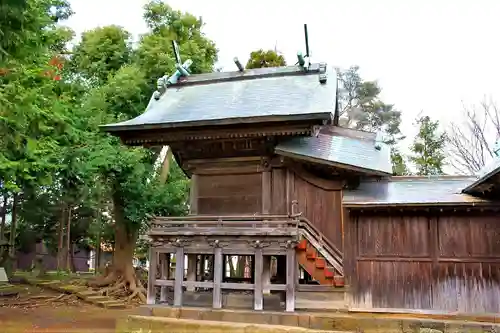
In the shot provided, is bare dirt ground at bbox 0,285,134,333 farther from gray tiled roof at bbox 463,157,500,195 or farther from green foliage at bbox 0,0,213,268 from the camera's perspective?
gray tiled roof at bbox 463,157,500,195

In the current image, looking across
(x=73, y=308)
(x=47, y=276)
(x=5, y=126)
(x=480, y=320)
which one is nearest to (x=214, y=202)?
(x=5, y=126)

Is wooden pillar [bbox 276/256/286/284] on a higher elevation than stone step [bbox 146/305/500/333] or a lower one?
higher

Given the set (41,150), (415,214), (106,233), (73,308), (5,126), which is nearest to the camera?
(5,126)

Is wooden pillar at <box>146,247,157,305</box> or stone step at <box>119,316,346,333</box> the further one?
wooden pillar at <box>146,247,157,305</box>

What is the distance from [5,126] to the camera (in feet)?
27.1

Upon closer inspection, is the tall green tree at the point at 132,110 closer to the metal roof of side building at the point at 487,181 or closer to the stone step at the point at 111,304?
the stone step at the point at 111,304

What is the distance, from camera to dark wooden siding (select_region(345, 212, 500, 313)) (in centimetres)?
1070

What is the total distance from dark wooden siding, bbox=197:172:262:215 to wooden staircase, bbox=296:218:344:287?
1750 millimetres

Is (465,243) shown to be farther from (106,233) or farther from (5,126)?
(106,233)

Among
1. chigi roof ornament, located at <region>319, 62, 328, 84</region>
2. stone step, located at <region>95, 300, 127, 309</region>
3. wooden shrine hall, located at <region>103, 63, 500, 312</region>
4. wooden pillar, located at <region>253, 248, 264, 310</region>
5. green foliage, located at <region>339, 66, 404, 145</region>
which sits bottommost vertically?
stone step, located at <region>95, 300, 127, 309</region>

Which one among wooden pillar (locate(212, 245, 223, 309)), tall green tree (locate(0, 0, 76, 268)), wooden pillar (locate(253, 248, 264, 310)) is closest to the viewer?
tall green tree (locate(0, 0, 76, 268))

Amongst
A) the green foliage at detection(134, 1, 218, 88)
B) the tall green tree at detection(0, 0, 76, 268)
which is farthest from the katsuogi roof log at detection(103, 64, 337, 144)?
the green foliage at detection(134, 1, 218, 88)

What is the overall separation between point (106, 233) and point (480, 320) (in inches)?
922

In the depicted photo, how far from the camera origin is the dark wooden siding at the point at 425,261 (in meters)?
10.7
